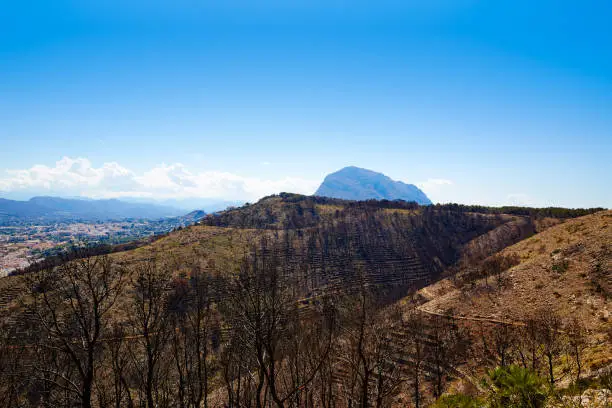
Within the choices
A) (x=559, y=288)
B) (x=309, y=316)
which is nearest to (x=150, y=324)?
(x=559, y=288)

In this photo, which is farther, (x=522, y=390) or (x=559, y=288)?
(x=559, y=288)

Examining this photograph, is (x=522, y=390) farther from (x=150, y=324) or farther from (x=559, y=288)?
(x=559, y=288)

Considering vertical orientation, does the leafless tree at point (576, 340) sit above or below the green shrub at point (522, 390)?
below

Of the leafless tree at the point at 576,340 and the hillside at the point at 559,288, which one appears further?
the hillside at the point at 559,288

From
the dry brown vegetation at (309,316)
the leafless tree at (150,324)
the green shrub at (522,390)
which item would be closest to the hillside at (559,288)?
the dry brown vegetation at (309,316)

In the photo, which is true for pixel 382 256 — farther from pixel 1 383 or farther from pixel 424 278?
pixel 1 383

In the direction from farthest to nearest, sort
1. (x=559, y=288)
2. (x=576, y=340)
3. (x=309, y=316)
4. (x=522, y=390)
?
(x=309, y=316) < (x=559, y=288) < (x=576, y=340) < (x=522, y=390)

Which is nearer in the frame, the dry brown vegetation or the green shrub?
the green shrub

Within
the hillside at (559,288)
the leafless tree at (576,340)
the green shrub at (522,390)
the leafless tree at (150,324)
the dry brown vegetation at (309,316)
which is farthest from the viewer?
the hillside at (559,288)

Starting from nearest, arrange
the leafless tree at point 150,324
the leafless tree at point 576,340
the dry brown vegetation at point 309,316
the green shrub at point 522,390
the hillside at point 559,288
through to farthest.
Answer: the green shrub at point 522,390, the dry brown vegetation at point 309,316, the leafless tree at point 150,324, the leafless tree at point 576,340, the hillside at point 559,288

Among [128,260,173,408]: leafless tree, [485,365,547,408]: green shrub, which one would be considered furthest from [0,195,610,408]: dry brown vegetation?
[485,365,547,408]: green shrub

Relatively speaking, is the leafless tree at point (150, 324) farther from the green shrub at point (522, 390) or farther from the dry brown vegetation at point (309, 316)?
the green shrub at point (522, 390)

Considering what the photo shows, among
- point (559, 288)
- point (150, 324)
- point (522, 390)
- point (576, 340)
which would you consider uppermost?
point (522, 390)

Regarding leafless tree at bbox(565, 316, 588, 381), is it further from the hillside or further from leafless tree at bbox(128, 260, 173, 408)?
leafless tree at bbox(128, 260, 173, 408)
